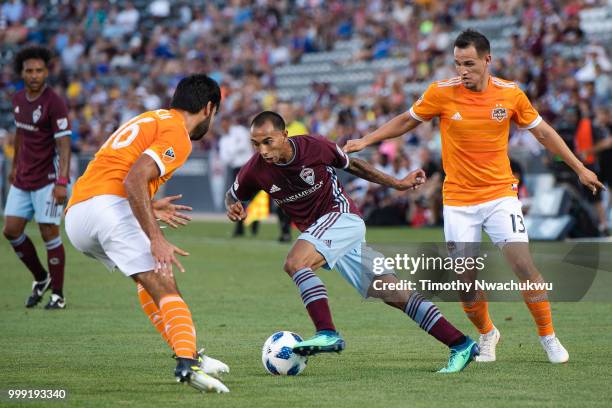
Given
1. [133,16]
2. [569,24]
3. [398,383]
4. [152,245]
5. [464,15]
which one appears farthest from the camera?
[133,16]

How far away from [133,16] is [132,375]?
106 feet

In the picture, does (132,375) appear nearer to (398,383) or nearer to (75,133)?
(398,383)

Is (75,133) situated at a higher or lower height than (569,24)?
lower

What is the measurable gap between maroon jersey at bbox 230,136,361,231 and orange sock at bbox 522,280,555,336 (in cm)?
146

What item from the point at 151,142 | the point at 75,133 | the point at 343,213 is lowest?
the point at 75,133

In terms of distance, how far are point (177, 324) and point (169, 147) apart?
43.0 inches

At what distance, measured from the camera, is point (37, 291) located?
41.0ft

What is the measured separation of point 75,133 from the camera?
110 ft

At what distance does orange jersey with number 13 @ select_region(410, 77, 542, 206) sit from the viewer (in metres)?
8.67

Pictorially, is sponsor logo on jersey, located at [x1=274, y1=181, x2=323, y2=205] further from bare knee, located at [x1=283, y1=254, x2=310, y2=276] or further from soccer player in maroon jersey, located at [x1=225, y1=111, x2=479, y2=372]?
bare knee, located at [x1=283, y1=254, x2=310, y2=276]

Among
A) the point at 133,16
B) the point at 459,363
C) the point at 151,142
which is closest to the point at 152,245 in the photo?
the point at 151,142

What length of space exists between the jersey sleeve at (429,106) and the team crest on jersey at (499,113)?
1.40 ft

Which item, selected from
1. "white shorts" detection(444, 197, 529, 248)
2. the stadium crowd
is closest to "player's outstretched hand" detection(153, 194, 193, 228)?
"white shorts" detection(444, 197, 529, 248)
